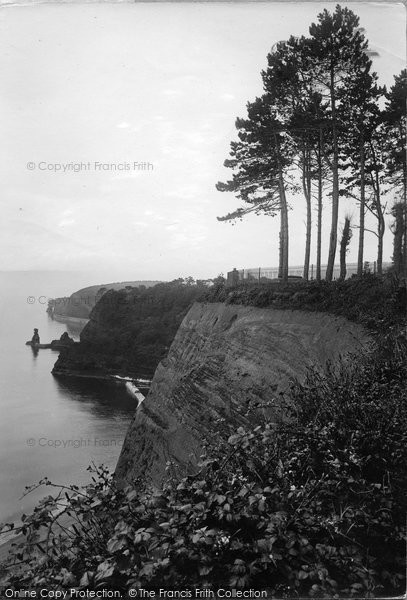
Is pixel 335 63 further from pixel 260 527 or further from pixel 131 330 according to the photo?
pixel 131 330

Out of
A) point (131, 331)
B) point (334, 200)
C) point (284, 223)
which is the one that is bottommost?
point (131, 331)

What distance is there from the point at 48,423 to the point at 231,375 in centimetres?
2162

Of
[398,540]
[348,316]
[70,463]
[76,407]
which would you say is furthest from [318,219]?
[76,407]

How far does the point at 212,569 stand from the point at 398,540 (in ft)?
5.75

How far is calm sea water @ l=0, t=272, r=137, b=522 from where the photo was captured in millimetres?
20828

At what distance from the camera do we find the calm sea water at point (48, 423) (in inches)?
820

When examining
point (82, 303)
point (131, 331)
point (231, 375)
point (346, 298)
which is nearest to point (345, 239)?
point (346, 298)

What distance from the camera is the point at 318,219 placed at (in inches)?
953

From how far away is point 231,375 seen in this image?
1562 cm

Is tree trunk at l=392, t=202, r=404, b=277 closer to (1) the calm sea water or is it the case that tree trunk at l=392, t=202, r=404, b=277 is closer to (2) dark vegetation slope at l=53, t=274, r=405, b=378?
(2) dark vegetation slope at l=53, t=274, r=405, b=378

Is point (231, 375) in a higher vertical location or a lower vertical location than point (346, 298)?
lower

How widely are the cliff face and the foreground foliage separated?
652cm

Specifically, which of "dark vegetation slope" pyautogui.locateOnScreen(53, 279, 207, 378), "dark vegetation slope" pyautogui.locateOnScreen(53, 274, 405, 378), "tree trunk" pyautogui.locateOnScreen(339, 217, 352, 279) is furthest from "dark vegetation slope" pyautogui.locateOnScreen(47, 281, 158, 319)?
"tree trunk" pyautogui.locateOnScreen(339, 217, 352, 279)

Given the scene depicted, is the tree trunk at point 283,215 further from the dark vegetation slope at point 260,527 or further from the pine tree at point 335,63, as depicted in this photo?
the dark vegetation slope at point 260,527
